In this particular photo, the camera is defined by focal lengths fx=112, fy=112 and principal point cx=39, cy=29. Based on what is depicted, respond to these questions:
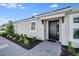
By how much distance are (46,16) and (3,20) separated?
1.30m

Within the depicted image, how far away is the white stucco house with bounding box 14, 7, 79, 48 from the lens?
320 centimetres

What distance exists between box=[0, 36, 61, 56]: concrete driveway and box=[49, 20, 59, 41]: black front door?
346 mm

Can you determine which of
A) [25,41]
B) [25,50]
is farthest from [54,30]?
[25,50]

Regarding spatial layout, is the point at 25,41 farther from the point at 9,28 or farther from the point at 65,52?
the point at 65,52

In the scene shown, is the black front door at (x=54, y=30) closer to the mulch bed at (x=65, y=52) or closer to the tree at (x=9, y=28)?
the mulch bed at (x=65, y=52)

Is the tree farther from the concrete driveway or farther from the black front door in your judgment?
the black front door

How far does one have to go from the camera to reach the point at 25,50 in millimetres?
3250

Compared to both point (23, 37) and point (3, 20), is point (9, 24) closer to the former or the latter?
point (3, 20)

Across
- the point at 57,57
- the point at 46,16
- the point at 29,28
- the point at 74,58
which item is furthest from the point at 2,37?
the point at 74,58

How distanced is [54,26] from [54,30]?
14cm

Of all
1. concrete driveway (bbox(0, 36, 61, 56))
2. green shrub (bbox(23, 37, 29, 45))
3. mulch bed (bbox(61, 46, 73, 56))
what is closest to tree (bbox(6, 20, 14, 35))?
concrete driveway (bbox(0, 36, 61, 56))

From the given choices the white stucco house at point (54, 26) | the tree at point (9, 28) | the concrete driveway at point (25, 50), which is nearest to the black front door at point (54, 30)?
the white stucco house at point (54, 26)

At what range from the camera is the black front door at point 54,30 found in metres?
3.58

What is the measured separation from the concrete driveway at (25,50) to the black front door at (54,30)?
35 centimetres
